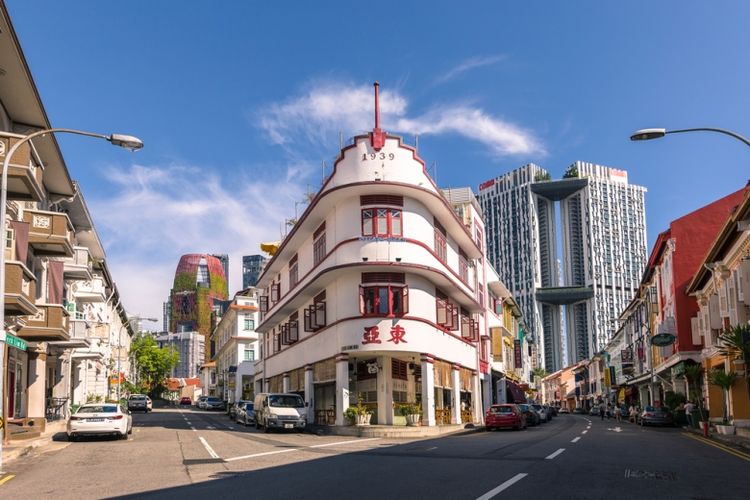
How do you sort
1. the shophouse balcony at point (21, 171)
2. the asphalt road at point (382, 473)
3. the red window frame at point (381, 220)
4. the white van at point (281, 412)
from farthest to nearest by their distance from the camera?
the red window frame at point (381, 220) < the white van at point (281, 412) < the shophouse balcony at point (21, 171) < the asphalt road at point (382, 473)

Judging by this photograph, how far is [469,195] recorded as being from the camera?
5628 cm

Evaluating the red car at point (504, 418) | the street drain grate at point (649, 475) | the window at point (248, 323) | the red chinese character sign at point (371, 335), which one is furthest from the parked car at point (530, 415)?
the window at point (248, 323)

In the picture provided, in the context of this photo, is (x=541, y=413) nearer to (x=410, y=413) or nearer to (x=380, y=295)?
(x=410, y=413)

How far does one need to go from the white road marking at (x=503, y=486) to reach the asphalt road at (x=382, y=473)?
0.06 feet

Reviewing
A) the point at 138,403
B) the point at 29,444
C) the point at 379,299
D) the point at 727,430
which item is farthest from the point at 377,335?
the point at 138,403

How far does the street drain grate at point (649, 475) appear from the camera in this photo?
547 inches

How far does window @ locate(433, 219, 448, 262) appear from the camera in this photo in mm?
41531

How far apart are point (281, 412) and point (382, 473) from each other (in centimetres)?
2130

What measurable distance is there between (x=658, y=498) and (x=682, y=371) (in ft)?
133

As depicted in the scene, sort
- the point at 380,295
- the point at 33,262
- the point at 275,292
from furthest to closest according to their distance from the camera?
the point at 275,292
the point at 380,295
the point at 33,262

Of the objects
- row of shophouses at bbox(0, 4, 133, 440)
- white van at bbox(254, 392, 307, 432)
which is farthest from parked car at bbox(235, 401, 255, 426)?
row of shophouses at bbox(0, 4, 133, 440)

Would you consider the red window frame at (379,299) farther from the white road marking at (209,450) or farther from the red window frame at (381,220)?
the white road marking at (209,450)

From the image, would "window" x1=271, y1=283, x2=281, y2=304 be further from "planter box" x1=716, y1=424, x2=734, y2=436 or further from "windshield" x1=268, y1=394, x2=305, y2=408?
"planter box" x1=716, y1=424, x2=734, y2=436

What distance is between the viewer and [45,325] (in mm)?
28766
